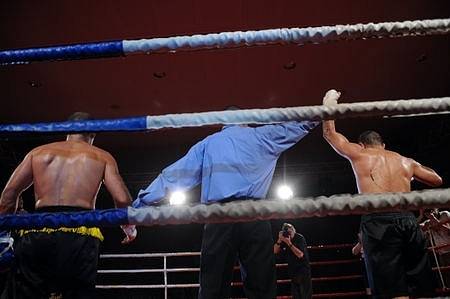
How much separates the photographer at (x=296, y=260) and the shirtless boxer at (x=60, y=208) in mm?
3269

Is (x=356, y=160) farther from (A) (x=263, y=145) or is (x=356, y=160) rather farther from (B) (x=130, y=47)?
(B) (x=130, y=47)

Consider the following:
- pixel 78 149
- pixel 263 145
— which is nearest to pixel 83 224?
pixel 78 149

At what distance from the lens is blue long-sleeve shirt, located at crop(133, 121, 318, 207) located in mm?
1915

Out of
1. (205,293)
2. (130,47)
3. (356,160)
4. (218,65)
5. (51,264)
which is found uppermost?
(218,65)

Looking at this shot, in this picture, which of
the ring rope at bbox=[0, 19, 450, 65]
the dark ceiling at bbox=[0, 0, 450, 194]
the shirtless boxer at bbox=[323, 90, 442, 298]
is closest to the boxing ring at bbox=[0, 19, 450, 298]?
the ring rope at bbox=[0, 19, 450, 65]

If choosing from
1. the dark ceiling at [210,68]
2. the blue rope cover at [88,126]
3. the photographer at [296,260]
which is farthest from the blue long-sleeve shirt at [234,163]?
the photographer at [296,260]

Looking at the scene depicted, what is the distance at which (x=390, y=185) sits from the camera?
8.25 feet

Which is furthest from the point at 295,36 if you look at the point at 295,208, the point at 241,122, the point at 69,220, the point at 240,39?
the point at 69,220

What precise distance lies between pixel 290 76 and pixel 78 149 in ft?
10.9

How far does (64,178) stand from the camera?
1.78 m

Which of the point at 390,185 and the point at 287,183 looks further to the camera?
the point at 287,183

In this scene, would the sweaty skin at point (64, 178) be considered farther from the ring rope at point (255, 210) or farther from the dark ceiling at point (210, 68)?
the dark ceiling at point (210, 68)

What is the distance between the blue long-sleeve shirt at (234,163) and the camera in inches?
75.4

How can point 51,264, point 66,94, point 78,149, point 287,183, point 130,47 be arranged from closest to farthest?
1. point 130,47
2. point 51,264
3. point 78,149
4. point 66,94
5. point 287,183
